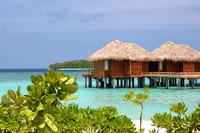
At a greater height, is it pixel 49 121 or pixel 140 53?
pixel 140 53

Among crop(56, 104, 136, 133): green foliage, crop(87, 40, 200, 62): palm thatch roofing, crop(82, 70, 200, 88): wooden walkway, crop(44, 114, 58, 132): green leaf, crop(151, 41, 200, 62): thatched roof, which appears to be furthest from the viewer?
crop(151, 41, 200, 62): thatched roof

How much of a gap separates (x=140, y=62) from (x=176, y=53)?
248cm

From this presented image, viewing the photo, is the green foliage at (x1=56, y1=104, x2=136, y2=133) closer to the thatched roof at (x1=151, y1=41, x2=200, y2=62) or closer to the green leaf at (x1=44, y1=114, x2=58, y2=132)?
the green leaf at (x1=44, y1=114, x2=58, y2=132)

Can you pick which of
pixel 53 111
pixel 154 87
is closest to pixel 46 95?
pixel 53 111

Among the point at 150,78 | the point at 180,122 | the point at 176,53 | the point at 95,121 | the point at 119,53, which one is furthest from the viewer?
the point at 150,78

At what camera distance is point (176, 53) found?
108ft

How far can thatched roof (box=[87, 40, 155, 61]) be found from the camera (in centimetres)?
3169

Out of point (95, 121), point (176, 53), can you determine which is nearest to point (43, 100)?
point (95, 121)

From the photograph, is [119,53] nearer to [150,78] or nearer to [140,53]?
[140,53]

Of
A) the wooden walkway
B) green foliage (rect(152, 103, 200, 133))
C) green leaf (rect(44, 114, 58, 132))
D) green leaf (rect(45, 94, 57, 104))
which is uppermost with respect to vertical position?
green leaf (rect(45, 94, 57, 104))

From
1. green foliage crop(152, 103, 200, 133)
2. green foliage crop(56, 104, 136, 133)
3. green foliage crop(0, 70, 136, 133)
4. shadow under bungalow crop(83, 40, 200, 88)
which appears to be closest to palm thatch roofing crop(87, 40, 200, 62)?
shadow under bungalow crop(83, 40, 200, 88)

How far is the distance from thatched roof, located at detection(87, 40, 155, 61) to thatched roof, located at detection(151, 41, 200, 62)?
1030 millimetres

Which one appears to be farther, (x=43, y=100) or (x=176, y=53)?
(x=176, y=53)

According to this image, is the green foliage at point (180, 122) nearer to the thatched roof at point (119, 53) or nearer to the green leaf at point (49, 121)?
the green leaf at point (49, 121)
